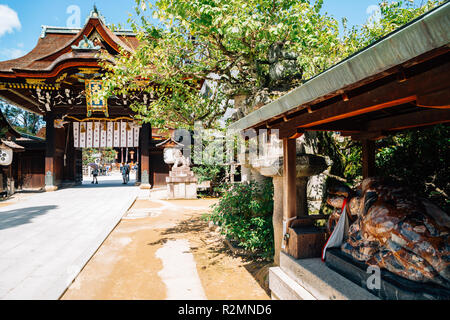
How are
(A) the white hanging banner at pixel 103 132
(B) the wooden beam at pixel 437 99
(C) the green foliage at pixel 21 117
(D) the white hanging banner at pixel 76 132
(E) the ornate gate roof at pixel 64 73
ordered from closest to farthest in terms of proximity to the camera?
(B) the wooden beam at pixel 437 99 < (E) the ornate gate roof at pixel 64 73 < (D) the white hanging banner at pixel 76 132 < (A) the white hanging banner at pixel 103 132 < (C) the green foliage at pixel 21 117

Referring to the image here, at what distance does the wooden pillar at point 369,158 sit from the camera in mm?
4039

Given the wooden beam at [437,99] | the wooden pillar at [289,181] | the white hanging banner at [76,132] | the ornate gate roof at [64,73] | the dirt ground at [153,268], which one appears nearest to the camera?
the wooden beam at [437,99]

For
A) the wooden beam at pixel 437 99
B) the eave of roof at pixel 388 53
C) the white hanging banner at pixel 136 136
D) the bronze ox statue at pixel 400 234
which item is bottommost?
the bronze ox statue at pixel 400 234

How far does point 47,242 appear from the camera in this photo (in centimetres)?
603

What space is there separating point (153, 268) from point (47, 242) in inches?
123

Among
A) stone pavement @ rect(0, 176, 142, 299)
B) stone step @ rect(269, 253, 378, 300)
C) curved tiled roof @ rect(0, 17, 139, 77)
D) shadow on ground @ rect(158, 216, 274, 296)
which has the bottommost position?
shadow on ground @ rect(158, 216, 274, 296)

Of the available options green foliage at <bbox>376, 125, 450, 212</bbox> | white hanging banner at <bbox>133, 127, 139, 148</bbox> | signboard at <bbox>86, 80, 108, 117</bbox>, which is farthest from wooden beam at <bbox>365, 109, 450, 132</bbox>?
white hanging banner at <bbox>133, 127, 139, 148</bbox>

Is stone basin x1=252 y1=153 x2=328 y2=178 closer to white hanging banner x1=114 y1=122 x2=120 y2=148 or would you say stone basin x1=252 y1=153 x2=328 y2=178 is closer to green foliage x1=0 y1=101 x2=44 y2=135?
white hanging banner x1=114 y1=122 x2=120 y2=148

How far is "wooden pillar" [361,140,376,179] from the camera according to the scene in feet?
13.3

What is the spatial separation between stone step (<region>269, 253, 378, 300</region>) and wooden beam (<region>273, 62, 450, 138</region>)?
1.69 meters

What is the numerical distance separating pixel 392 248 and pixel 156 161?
16984mm

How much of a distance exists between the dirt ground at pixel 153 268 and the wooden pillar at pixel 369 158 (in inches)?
93.7

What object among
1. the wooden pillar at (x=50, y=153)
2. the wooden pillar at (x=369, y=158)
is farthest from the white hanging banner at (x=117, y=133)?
the wooden pillar at (x=369, y=158)

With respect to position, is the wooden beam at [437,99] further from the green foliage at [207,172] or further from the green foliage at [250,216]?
the green foliage at [207,172]
